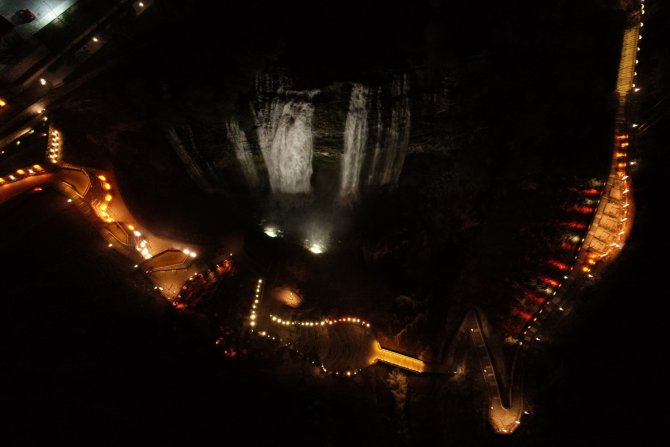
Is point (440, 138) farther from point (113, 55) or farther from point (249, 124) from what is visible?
point (113, 55)

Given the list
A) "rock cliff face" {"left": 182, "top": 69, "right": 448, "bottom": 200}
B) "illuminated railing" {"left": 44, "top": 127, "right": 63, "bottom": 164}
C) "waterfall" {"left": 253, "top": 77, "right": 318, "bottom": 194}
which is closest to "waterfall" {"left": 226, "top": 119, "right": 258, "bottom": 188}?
"rock cliff face" {"left": 182, "top": 69, "right": 448, "bottom": 200}

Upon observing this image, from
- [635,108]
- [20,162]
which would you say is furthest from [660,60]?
[20,162]

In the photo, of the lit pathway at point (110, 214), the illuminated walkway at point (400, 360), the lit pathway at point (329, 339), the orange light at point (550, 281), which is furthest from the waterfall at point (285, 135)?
the orange light at point (550, 281)

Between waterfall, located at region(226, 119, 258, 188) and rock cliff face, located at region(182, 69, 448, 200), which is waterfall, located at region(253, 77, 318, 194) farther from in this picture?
waterfall, located at region(226, 119, 258, 188)

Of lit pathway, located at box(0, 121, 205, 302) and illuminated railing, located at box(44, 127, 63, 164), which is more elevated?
illuminated railing, located at box(44, 127, 63, 164)

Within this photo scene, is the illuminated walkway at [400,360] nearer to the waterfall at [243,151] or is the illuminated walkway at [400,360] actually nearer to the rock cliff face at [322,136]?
the rock cliff face at [322,136]

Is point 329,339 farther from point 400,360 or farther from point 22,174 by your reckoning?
point 22,174
